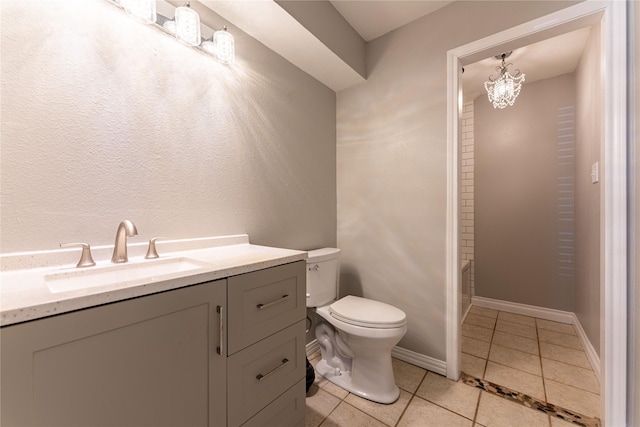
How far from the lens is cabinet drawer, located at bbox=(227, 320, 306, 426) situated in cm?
85

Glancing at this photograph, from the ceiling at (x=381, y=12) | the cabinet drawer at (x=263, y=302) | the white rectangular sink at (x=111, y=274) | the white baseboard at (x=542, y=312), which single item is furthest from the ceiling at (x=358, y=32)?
the white baseboard at (x=542, y=312)

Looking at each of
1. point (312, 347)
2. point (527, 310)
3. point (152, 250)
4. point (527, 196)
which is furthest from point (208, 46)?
point (527, 310)

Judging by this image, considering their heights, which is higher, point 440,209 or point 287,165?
point 287,165

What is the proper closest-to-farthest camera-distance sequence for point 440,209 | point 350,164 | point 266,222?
point 266,222, point 440,209, point 350,164

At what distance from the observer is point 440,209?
1.71m

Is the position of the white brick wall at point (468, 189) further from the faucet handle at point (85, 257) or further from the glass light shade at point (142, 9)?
the faucet handle at point (85, 257)

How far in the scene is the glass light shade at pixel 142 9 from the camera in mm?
982

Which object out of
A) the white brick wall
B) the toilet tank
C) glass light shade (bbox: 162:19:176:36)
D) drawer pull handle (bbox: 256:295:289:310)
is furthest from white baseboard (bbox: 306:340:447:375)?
glass light shade (bbox: 162:19:176:36)

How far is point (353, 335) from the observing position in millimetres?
1464

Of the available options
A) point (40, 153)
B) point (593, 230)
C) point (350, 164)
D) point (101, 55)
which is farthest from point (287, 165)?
point (593, 230)

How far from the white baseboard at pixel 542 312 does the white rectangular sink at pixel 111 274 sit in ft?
9.16

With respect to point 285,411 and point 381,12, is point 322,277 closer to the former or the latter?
point 285,411

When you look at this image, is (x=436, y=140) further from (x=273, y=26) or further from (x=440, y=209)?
(x=273, y=26)

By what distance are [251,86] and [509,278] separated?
124 inches
